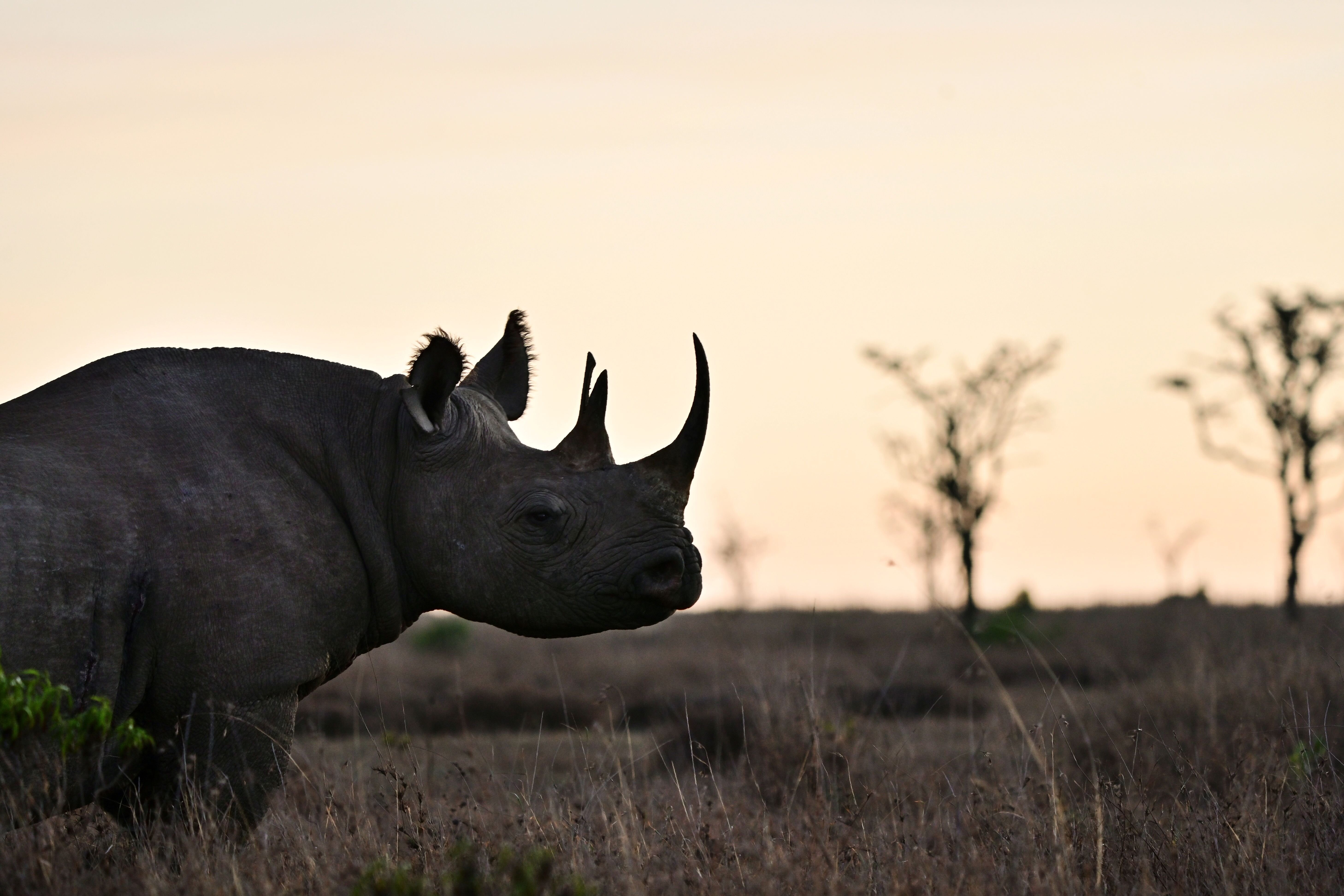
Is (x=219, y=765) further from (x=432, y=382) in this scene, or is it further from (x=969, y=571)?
(x=969, y=571)

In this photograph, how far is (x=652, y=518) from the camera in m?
5.65

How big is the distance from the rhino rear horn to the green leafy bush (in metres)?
1.75

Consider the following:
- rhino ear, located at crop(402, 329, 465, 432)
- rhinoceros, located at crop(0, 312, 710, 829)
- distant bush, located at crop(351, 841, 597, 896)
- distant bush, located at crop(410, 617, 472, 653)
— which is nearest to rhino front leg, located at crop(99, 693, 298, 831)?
rhinoceros, located at crop(0, 312, 710, 829)

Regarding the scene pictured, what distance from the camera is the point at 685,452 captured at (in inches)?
226

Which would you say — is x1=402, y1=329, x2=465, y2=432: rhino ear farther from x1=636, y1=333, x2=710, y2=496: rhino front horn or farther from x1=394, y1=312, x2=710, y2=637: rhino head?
x1=636, y1=333, x2=710, y2=496: rhino front horn

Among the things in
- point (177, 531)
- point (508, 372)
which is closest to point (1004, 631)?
point (508, 372)

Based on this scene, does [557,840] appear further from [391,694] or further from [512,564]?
[391,694]

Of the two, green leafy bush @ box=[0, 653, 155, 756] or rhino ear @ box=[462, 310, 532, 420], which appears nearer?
green leafy bush @ box=[0, 653, 155, 756]

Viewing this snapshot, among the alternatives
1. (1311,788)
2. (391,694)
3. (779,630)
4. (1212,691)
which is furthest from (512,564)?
(779,630)

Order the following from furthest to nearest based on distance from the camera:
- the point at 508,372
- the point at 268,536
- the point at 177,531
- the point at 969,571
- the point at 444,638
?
1. the point at 969,571
2. the point at 444,638
3. the point at 508,372
4. the point at 268,536
5. the point at 177,531

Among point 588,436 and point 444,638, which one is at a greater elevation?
point 588,436

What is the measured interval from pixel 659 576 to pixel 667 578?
4cm

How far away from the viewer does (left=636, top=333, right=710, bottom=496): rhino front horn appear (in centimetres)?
572

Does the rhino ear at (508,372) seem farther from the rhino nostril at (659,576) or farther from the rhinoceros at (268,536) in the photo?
the rhino nostril at (659,576)
